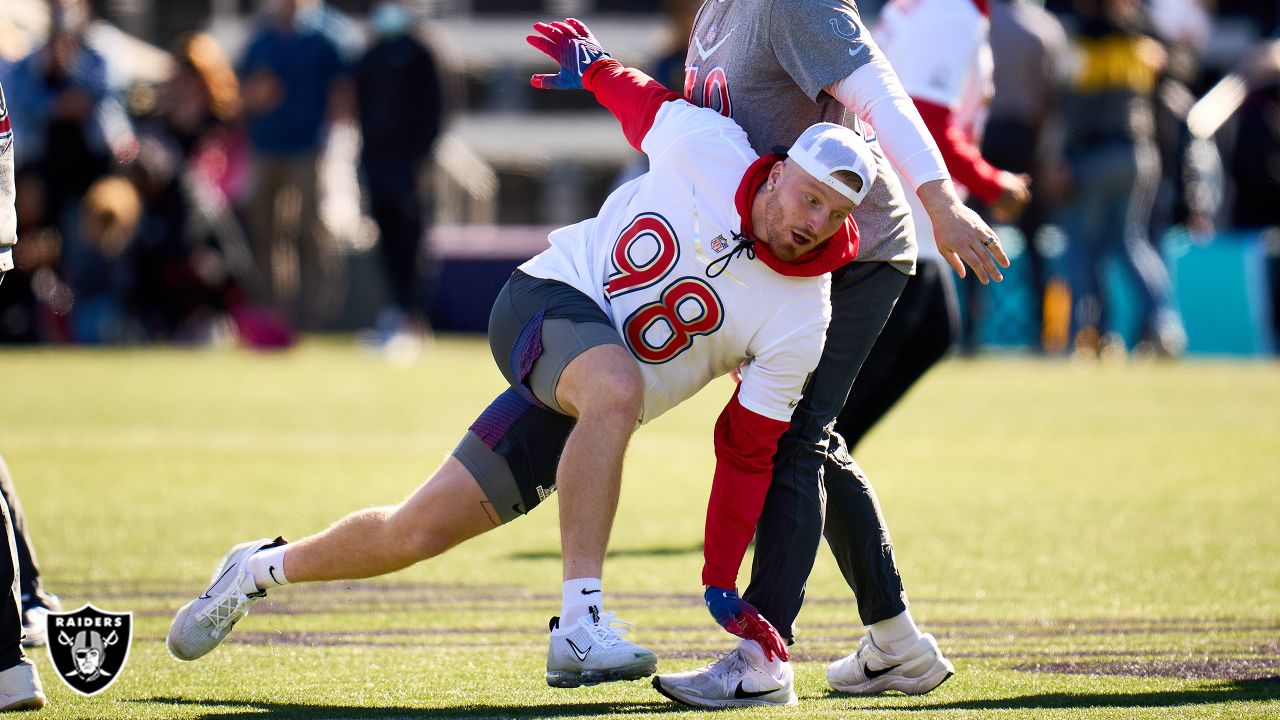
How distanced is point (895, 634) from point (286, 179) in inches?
520

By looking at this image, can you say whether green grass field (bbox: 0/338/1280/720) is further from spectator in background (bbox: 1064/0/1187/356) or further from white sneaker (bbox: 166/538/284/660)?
spectator in background (bbox: 1064/0/1187/356)

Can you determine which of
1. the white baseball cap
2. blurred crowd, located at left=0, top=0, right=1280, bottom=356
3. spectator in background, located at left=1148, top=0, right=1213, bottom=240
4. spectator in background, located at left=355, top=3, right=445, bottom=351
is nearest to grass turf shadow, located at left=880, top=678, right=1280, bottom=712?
the white baseball cap

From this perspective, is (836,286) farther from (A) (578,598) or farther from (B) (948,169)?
(B) (948,169)

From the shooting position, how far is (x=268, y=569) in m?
5.00

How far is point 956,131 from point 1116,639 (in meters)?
1.77

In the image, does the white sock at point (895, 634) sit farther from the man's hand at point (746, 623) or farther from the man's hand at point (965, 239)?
the man's hand at point (965, 239)

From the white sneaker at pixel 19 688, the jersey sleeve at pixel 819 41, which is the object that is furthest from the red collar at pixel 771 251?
the white sneaker at pixel 19 688

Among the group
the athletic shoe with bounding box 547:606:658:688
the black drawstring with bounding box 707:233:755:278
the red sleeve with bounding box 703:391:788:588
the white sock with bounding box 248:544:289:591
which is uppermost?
the black drawstring with bounding box 707:233:755:278

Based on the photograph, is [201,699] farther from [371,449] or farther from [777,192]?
[371,449]

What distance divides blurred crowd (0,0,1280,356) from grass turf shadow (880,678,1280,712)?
10161 millimetres

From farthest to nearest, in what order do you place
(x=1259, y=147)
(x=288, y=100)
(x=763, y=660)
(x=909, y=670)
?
(x=1259, y=147) < (x=288, y=100) < (x=909, y=670) < (x=763, y=660)

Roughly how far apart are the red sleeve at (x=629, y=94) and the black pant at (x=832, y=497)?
0.63m

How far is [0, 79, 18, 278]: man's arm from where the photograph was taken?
14.6ft

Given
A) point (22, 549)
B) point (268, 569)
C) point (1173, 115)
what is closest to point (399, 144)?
point (1173, 115)
